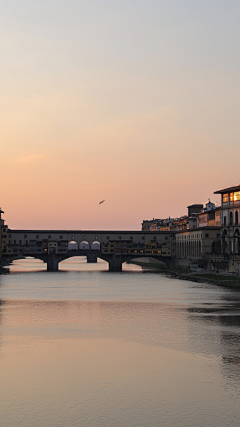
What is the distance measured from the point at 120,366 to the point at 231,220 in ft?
313

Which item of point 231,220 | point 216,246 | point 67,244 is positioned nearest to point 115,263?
point 67,244

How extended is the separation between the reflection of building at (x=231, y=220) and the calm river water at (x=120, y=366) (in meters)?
58.9

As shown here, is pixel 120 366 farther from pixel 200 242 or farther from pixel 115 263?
pixel 115 263

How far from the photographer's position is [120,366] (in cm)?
3306

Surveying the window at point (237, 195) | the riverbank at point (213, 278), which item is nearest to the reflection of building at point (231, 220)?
the window at point (237, 195)

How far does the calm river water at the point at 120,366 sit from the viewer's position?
24078 mm

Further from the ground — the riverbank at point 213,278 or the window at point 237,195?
the window at point 237,195

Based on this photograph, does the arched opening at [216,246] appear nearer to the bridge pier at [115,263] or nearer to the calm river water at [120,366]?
the bridge pier at [115,263]

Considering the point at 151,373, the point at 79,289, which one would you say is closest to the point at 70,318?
the point at 151,373

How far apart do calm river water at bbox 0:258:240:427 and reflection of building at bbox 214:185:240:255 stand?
58854mm

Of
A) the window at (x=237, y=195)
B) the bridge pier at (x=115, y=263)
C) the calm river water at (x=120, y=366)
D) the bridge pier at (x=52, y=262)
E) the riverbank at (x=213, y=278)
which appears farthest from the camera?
the bridge pier at (x=115, y=263)

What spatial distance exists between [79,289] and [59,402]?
6849 centimetres

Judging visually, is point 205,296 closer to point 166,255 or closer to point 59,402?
point 59,402

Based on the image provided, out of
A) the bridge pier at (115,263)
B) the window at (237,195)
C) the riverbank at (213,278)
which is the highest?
the window at (237,195)
